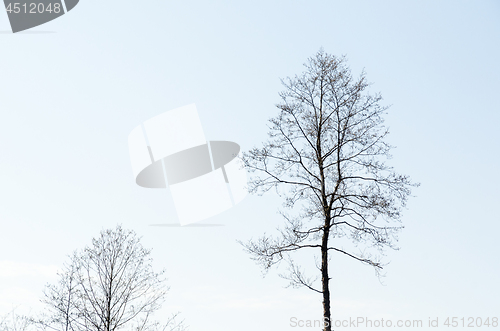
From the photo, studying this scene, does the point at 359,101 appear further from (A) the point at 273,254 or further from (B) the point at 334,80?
(A) the point at 273,254

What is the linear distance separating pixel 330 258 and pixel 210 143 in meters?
8.94

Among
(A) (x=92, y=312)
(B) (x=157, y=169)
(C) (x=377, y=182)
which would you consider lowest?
(A) (x=92, y=312)

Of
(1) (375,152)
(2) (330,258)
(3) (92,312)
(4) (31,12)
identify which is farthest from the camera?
(3) (92,312)

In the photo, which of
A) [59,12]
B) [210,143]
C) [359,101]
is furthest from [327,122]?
[59,12]

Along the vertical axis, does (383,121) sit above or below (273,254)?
above

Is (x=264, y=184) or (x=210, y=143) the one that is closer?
(x=264, y=184)

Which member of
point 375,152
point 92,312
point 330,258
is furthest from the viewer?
point 92,312

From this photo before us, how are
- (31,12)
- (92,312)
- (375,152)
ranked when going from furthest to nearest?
(92,312), (31,12), (375,152)

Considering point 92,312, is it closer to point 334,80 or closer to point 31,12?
point 31,12

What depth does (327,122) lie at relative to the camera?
35.2ft

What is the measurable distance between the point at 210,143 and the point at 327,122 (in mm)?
7309

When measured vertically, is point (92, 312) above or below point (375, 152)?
below

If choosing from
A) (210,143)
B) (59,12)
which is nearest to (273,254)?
(210,143)

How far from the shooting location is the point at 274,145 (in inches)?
422
